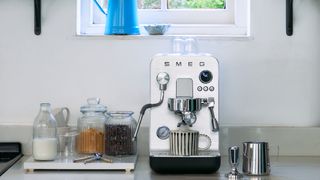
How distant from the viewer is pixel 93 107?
198 cm

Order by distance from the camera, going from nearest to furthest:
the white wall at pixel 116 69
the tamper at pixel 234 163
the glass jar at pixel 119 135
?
the tamper at pixel 234 163 → the glass jar at pixel 119 135 → the white wall at pixel 116 69

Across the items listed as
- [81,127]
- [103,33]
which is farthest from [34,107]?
[103,33]

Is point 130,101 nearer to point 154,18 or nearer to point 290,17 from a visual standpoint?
point 154,18

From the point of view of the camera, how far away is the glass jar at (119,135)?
1.88 meters

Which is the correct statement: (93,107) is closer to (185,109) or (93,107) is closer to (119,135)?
Answer: (119,135)

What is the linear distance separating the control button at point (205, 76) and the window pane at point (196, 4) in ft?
1.82

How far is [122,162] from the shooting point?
5.76 feet

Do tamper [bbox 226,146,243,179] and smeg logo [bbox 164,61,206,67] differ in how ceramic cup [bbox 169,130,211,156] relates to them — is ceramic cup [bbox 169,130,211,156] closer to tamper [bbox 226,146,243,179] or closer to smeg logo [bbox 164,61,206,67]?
tamper [bbox 226,146,243,179]

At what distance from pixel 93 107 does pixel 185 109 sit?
0.40m

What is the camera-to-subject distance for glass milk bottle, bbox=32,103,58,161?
1.78 m

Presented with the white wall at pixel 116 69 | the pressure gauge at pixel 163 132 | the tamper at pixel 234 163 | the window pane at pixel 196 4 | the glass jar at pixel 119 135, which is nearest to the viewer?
the tamper at pixel 234 163

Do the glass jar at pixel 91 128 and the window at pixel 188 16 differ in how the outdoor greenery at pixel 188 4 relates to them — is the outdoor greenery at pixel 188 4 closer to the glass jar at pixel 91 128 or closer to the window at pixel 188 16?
the window at pixel 188 16

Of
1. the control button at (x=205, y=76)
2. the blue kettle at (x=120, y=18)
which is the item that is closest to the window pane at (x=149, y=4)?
the blue kettle at (x=120, y=18)

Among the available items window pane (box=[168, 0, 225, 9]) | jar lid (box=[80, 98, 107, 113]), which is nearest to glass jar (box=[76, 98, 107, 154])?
jar lid (box=[80, 98, 107, 113])
